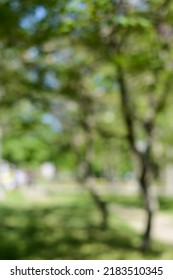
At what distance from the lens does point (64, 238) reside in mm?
14758

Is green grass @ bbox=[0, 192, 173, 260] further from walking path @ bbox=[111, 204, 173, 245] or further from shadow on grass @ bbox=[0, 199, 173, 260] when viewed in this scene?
walking path @ bbox=[111, 204, 173, 245]

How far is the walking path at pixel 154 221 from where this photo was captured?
52.7ft

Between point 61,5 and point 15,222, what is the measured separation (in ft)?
39.8

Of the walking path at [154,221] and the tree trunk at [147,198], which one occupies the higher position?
the walking path at [154,221]

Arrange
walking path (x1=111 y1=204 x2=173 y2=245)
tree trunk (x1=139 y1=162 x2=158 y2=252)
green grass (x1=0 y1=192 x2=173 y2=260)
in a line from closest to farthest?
green grass (x1=0 y1=192 x2=173 y2=260) < tree trunk (x1=139 y1=162 x2=158 y2=252) < walking path (x1=111 y1=204 x2=173 y2=245)

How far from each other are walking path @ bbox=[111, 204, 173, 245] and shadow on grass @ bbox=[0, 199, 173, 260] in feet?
2.00

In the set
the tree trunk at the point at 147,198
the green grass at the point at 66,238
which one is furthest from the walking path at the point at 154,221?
the tree trunk at the point at 147,198

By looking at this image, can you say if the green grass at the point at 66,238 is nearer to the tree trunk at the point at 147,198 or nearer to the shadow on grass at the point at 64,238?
the shadow on grass at the point at 64,238

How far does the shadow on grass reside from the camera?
40.5ft

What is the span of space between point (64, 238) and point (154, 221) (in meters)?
5.11

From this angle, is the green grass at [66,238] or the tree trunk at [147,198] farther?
the tree trunk at [147,198]

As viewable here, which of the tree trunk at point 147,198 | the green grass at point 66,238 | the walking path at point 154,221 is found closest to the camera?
the green grass at point 66,238

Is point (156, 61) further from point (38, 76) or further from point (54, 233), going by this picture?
point (54, 233)

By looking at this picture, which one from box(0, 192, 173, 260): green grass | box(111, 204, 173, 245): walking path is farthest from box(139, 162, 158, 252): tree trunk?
box(111, 204, 173, 245): walking path
